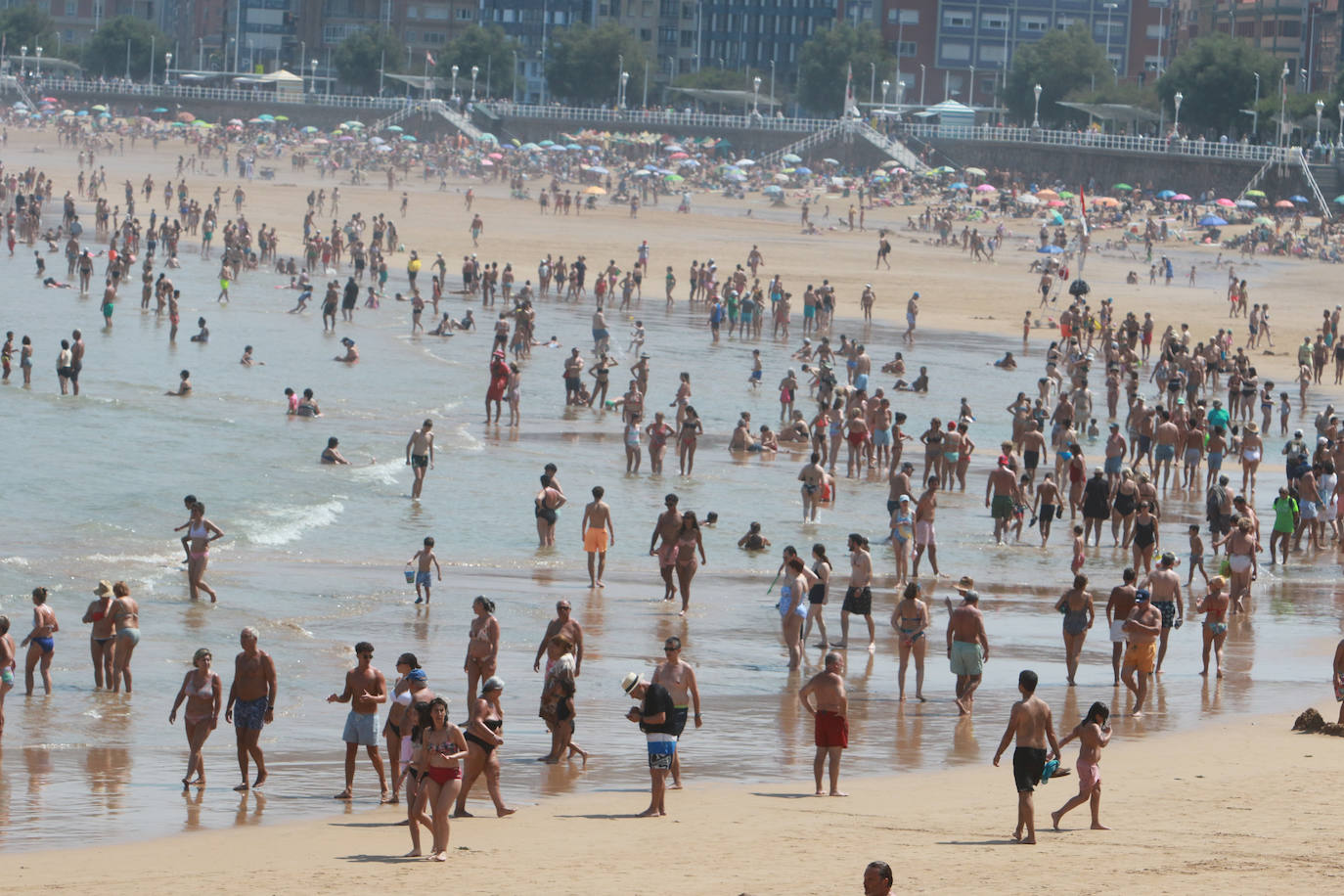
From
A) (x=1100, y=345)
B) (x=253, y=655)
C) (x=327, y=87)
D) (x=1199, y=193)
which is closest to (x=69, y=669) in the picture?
(x=253, y=655)

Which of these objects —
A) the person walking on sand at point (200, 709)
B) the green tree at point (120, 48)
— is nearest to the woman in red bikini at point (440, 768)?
the person walking on sand at point (200, 709)


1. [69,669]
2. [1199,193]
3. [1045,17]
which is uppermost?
[1045,17]

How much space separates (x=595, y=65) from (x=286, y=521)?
105 m

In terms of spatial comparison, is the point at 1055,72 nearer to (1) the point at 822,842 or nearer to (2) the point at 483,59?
(2) the point at 483,59

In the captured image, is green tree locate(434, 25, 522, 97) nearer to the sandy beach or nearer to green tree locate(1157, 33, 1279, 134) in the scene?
green tree locate(1157, 33, 1279, 134)

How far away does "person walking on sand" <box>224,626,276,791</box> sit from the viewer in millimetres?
11828

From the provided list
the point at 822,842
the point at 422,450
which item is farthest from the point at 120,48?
the point at 822,842

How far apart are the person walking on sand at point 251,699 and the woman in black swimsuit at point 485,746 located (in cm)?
148

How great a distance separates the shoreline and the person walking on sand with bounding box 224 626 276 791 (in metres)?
0.73

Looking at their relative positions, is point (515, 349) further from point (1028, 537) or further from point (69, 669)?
point (69, 669)

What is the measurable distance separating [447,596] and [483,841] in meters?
8.17

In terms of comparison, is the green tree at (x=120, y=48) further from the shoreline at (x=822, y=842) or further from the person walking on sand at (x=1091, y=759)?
the person walking on sand at (x=1091, y=759)

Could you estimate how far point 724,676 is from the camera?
51.0ft

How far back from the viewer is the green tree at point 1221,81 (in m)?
98.3
